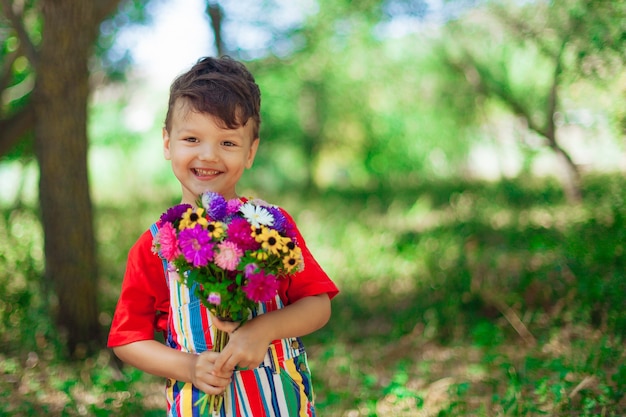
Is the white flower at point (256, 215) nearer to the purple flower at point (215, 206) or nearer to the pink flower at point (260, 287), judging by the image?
the purple flower at point (215, 206)

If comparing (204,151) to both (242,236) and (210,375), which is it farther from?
(210,375)

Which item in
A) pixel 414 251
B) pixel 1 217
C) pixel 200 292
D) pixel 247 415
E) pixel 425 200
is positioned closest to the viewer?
pixel 200 292

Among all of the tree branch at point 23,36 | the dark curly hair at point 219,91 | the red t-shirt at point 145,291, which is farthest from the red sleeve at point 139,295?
the tree branch at point 23,36

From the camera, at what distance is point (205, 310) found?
1836 mm

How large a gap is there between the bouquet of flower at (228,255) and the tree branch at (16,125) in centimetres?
346

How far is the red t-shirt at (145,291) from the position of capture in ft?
6.24

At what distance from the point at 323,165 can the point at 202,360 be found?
12921mm

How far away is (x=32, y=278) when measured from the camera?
4816mm

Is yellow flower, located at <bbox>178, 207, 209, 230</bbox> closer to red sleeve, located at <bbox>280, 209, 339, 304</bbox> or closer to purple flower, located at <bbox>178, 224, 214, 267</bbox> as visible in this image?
purple flower, located at <bbox>178, 224, 214, 267</bbox>

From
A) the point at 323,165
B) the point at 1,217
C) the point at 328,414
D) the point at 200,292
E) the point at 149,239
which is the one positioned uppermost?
the point at 323,165

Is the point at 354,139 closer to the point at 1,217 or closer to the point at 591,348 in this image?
the point at 1,217

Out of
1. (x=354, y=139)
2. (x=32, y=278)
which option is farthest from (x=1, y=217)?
(x=354, y=139)

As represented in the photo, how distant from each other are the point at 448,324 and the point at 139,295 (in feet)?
11.5

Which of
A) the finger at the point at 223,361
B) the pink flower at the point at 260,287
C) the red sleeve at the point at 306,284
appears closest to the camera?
the pink flower at the point at 260,287
